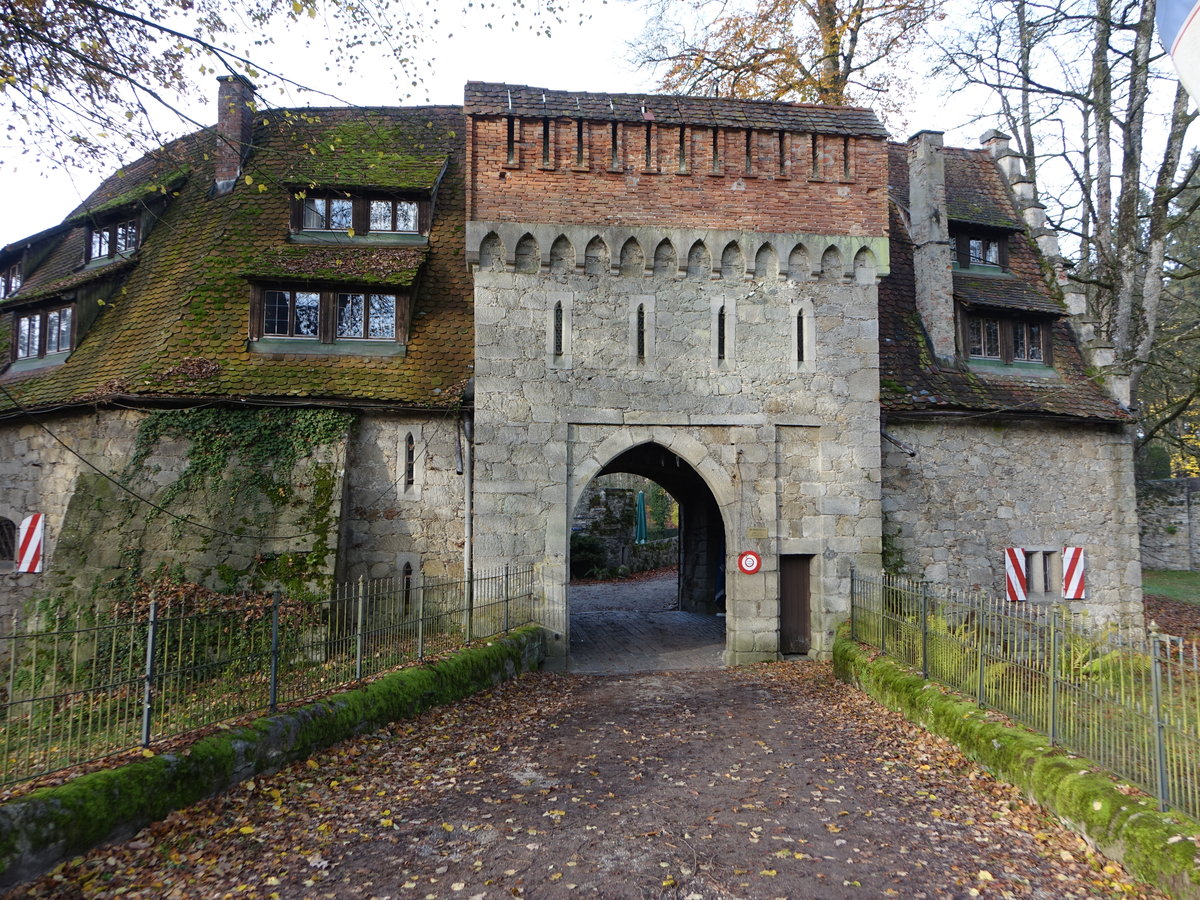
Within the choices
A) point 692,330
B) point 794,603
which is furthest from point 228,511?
point 794,603

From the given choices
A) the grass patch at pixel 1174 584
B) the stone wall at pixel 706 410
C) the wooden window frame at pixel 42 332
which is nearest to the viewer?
the stone wall at pixel 706 410

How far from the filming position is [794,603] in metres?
13.7

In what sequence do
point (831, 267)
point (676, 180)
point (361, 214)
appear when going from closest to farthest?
point (676, 180) → point (831, 267) → point (361, 214)

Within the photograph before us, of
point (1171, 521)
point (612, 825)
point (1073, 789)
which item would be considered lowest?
point (612, 825)

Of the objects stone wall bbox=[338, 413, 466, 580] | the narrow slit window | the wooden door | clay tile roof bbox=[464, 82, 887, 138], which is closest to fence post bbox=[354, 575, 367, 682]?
stone wall bbox=[338, 413, 466, 580]

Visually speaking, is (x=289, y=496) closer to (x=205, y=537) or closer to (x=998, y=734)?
(x=205, y=537)

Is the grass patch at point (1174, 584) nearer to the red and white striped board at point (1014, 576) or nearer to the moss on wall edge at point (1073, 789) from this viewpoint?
the red and white striped board at point (1014, 576)

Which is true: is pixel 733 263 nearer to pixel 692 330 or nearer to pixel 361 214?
pixel 692 330

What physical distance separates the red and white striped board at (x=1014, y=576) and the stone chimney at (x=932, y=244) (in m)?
3.82

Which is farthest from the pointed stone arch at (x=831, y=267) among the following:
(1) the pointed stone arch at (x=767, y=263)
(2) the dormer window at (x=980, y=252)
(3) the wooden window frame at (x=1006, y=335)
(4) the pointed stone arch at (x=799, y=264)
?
(2) the dormer window at (x=980, y=252)

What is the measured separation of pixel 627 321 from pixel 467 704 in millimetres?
6434

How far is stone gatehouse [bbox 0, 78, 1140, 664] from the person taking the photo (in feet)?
43.2

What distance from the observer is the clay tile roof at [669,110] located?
13.4 m

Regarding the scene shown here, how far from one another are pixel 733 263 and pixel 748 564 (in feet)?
15.8
